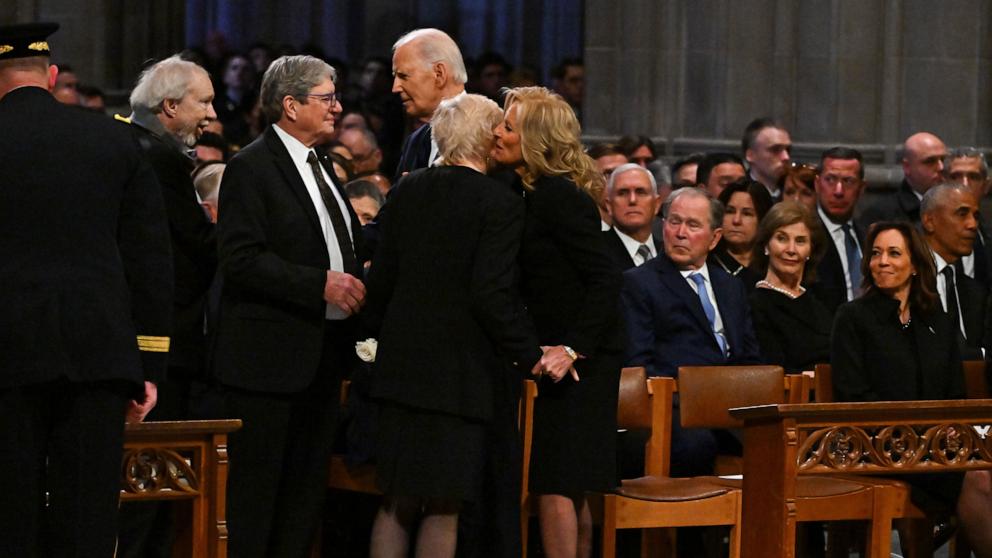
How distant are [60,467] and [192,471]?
0.79m

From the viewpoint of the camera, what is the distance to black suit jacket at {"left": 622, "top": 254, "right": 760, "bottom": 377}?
7473mm

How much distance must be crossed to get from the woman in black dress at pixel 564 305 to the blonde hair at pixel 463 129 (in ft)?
0.48

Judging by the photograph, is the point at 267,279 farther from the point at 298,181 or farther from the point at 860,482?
the point at 860,482

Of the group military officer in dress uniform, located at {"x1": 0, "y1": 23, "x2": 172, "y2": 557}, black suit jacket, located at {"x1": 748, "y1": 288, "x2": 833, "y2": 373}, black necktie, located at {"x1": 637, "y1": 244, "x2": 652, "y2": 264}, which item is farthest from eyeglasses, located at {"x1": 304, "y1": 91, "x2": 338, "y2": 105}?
black suit jacket, located at {"x1": 748, "y1": 288, "x2": 833, "y2": 373}

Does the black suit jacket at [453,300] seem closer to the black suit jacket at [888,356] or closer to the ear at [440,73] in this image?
the ear at [440,73]

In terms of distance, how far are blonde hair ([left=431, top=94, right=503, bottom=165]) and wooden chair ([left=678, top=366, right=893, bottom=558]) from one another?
1.42 meters

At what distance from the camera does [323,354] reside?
253 inches

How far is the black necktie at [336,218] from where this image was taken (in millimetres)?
6395

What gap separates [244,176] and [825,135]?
19.3 feet

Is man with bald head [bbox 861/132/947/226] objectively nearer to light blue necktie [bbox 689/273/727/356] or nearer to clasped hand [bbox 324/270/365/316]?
light blue necktie [bbox 689/273/727/356]

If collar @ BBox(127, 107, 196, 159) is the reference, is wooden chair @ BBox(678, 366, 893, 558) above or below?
below

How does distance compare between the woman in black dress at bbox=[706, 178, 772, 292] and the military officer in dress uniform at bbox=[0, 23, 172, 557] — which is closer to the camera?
the military officer in dress uniform at bbox=[0, 23, 172, 557]

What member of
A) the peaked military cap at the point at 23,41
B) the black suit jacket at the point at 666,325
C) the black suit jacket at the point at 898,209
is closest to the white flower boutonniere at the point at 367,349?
the black suit jacket at the point at 666,325

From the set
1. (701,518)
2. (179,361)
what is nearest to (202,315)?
(179,361)
